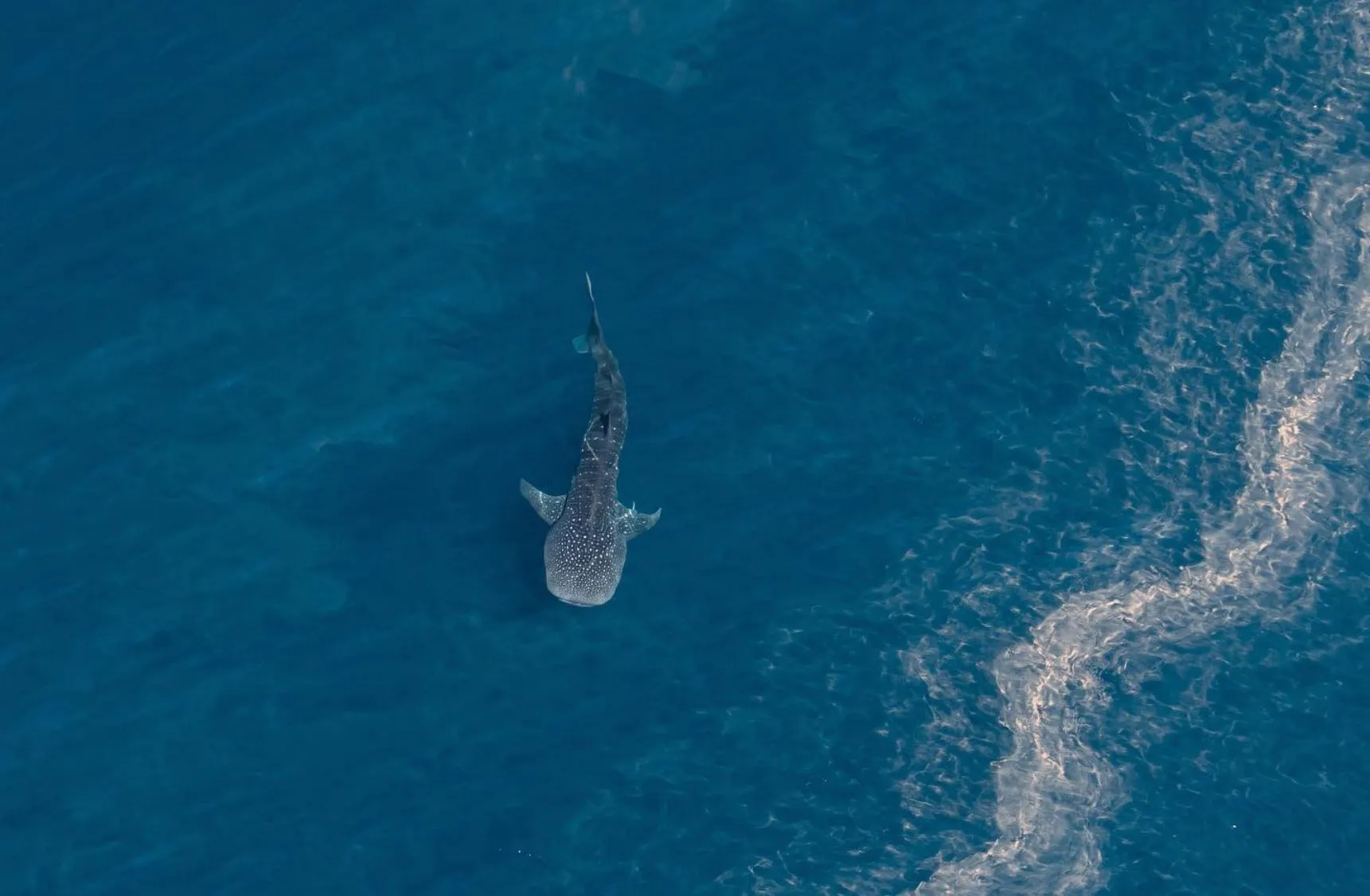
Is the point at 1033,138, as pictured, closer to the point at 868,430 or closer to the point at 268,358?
the point at 868,430

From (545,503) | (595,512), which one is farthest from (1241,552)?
(545,503)

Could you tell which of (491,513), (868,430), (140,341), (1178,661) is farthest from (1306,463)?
(140,341)

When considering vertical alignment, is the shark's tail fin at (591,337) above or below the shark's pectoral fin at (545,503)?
above

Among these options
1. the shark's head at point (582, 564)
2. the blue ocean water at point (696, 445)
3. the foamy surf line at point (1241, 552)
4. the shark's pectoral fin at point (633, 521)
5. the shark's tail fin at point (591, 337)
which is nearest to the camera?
the shark's head at point (582, 564)

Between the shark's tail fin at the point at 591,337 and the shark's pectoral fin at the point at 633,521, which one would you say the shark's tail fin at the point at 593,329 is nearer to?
the shark's tail fin at the point at 591,337

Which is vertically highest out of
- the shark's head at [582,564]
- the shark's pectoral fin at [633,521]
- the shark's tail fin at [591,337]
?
the shark's tail fin at [591,337]

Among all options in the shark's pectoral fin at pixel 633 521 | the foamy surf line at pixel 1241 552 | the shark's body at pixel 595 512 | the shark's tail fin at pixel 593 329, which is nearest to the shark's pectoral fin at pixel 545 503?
the shark's body at pixel 595 512

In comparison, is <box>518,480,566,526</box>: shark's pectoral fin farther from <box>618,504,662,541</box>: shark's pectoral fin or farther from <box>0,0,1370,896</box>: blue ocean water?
<box>618,504,662,541</box>: shark's pectoral fin
